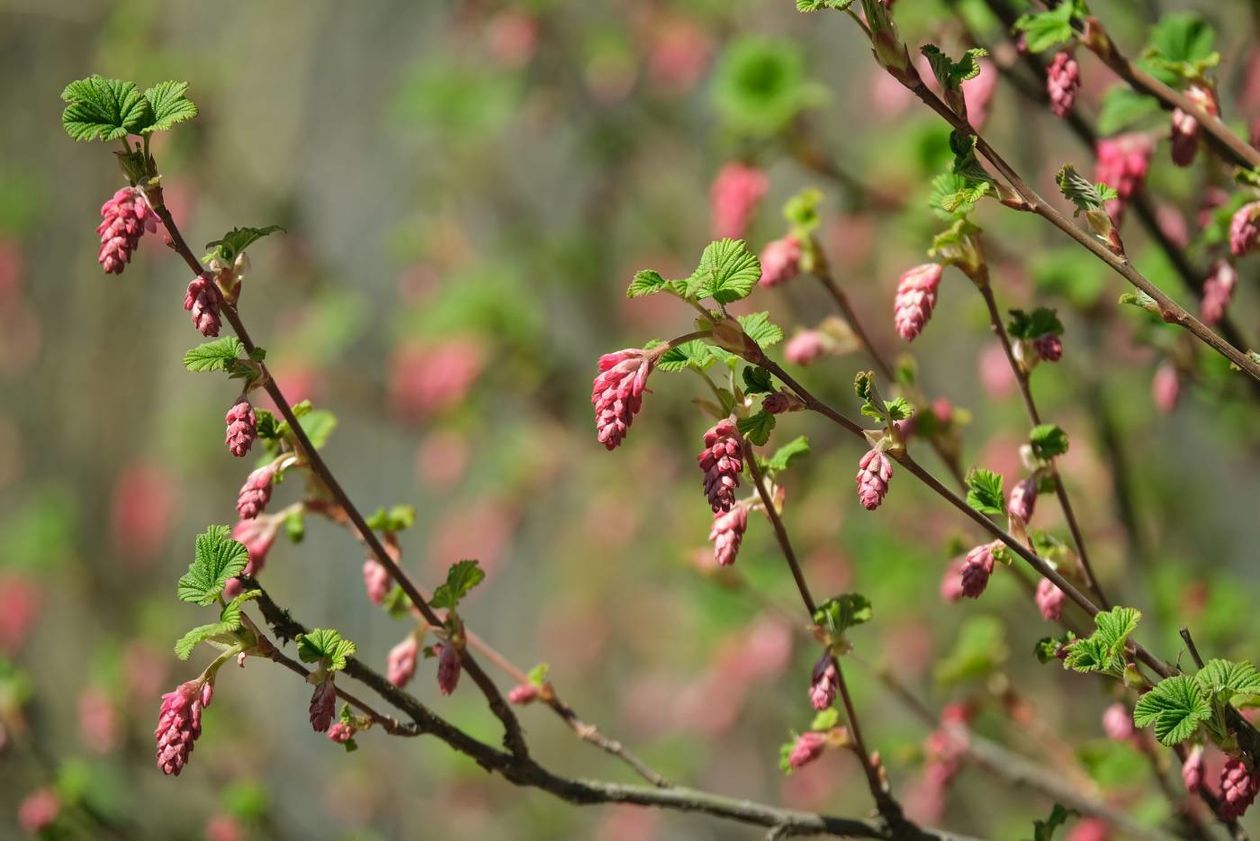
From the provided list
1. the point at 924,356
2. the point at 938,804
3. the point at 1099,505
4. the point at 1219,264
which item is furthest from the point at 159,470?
the point at 1219,264

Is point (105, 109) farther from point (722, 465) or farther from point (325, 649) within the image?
point (722, 465)

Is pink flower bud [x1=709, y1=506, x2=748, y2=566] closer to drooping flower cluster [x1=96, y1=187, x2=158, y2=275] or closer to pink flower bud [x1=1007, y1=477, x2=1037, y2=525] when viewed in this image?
pink flower bud [x1=1007, y1=477, x2=1037, y2=525]

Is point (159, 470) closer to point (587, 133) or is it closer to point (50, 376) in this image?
point (50, 376)

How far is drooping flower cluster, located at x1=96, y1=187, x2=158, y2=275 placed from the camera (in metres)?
1.18

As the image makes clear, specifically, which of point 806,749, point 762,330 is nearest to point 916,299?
point 762,330

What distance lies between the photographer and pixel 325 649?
1241 mm

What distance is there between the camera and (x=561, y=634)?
5066mm

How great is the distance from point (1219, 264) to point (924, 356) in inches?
110

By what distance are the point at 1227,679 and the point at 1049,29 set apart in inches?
26.1

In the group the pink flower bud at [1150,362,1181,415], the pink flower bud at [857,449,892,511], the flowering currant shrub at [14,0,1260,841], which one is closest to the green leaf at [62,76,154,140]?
the flowering currant shrub at [14,0,1260,841]

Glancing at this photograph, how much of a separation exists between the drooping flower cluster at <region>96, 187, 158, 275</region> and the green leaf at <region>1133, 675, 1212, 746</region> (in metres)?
1.00

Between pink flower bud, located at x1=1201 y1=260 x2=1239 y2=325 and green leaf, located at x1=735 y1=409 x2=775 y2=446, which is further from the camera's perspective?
pink flower bud, located at x1=1201 y1=260 x2=1239 y2=325

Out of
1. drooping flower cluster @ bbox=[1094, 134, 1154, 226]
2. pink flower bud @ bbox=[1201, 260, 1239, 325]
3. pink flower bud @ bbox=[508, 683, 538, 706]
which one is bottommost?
pink flower bud @ bbox=[508, 683, 538, 706]

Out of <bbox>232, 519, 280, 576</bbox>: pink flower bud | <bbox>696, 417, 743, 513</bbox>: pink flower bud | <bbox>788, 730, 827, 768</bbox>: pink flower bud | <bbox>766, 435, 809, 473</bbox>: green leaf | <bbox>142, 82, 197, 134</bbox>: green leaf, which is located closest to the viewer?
<bbox>696, 417, 743, 513</bbox>: pink flower bud
